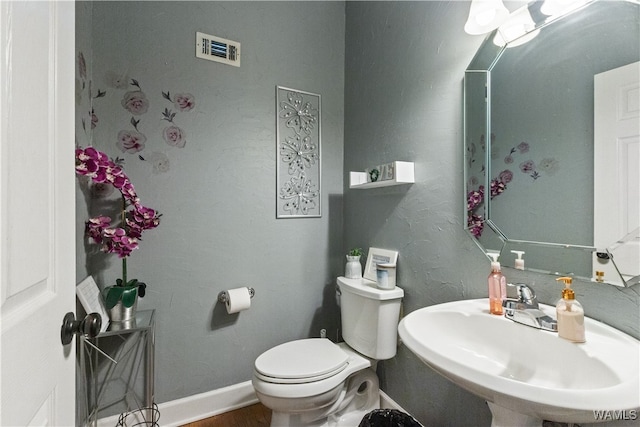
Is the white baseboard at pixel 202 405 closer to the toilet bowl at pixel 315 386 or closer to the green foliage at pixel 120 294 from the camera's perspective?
the toilet bowl at pixel 315 386

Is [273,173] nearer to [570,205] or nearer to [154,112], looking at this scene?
[154,112]

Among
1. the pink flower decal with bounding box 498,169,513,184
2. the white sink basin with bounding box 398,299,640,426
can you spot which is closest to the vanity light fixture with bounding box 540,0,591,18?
the pink flower decal with bounding box 498,169,513,184

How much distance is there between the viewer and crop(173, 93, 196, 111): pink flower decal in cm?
156

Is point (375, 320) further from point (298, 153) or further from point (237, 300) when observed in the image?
point (298, 153)

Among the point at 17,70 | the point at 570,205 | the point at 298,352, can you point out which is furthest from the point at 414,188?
the point at 17,70

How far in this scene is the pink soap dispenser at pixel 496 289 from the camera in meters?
1.00

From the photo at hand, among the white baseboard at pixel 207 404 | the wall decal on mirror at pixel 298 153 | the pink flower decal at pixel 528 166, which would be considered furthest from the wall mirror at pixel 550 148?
the white baseboard at pixel 207 404

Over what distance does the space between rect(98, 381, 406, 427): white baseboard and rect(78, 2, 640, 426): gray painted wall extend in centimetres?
4

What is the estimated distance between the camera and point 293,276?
1871mm

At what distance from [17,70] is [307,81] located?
1.66 meters

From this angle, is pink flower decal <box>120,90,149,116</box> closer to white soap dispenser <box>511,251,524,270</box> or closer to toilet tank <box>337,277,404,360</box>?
toilet tank <box>337,277,404,360</box>

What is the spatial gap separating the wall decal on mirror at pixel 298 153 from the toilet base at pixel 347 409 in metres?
1.00

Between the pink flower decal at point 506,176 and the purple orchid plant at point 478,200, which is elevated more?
the pink flower decal at point 506,176

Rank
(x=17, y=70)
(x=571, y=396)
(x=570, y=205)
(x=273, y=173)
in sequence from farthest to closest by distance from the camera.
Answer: (x=273, y=173), (x=570, y=205), (x=571, y=396), (x=17, y=70)
